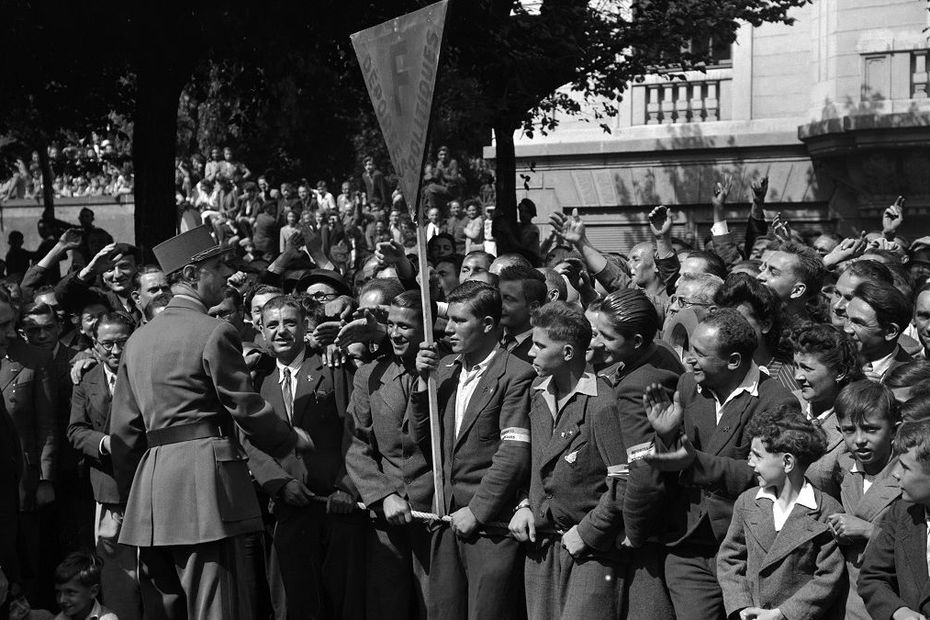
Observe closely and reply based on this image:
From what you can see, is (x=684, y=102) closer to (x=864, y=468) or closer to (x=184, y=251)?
(x=184, y=251)

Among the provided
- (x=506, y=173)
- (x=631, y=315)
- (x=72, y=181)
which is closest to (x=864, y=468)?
(x=631, y=315)

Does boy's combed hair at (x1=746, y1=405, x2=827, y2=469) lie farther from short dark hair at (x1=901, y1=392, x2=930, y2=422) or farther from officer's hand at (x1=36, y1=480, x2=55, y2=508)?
officer's hand at (x1=36, y1=480, x2=55, y2=508)

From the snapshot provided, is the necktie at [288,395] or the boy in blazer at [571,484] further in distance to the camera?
the necktie at [288,395]

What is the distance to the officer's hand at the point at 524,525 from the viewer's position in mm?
6676

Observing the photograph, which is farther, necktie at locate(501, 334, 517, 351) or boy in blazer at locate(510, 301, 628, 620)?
necktie at locate(501, 334, 517, 351)

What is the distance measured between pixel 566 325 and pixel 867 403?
64.3 inches

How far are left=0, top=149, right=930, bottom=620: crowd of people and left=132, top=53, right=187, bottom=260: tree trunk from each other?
19.9 feet

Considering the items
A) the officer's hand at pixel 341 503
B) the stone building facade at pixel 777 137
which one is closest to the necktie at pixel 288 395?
the officer's hand at pixel 341 503

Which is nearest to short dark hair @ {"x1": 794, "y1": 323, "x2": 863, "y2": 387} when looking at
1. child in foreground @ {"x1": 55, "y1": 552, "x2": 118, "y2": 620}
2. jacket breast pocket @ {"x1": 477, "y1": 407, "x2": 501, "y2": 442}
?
jacket breast pocket @ {"x1": 477, "y1": 407, "x2": 501, "y2": 442}

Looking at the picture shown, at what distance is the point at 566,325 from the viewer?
6.65m

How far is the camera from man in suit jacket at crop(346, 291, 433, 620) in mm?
7223

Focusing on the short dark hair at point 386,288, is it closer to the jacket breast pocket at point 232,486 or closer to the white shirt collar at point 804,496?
the jacket breast pocket at point 232,486

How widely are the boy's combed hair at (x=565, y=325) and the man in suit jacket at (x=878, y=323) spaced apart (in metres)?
1.28

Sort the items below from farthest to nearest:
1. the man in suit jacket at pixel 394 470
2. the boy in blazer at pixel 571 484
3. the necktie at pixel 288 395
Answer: the necktie at pixel 288 395
the man in suit jacket at pixel 394 470
the boy in blazer at pixel 571 484
